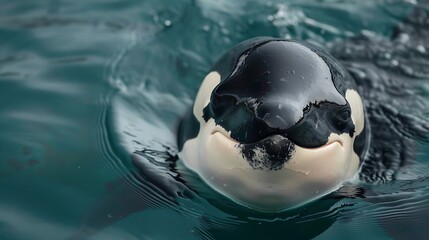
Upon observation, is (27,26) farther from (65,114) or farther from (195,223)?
Answer: (195,223)

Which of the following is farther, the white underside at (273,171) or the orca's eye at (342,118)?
the orca's eye at (342,118)

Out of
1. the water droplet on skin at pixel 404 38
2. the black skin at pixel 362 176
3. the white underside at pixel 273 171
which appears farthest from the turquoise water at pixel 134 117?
the water droplet on skin at pixel 404 38

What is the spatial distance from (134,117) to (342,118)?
2.27m

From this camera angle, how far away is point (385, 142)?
577 centimetres

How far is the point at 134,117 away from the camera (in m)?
6.42

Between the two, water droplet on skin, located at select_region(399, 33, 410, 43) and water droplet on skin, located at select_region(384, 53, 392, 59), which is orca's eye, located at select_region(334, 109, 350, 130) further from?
water droplet on skin, located at select_region(399, 33, 410, 43)

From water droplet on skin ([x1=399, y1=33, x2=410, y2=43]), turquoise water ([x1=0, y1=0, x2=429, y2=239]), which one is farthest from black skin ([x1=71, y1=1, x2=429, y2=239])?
water droplet on skin ([x1=399, y1=33, x2=410, y2=43])

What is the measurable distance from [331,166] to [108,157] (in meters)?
2.01

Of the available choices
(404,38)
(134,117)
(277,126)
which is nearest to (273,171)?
(277,126)

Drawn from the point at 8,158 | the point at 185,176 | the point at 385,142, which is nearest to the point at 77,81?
the point at 8,158

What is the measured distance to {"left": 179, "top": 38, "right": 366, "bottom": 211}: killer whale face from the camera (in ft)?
14.1

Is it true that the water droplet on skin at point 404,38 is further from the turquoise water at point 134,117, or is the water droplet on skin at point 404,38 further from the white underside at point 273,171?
the white underside at point 273,171

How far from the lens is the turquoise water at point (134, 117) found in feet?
16.4

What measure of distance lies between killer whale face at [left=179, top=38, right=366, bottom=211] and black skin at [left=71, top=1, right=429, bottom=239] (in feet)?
0.45
